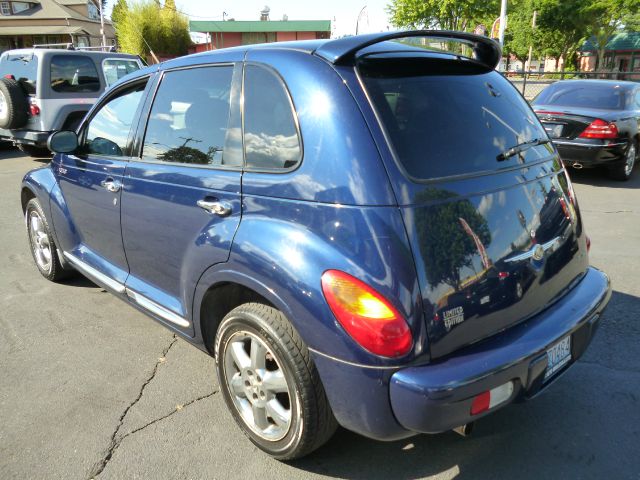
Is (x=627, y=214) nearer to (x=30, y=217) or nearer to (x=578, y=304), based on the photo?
(x=578, y=304)

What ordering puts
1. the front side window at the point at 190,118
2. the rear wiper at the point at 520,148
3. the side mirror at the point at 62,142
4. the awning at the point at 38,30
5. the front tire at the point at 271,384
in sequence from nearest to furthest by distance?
the front tire at the point at 271,384, the rear wiper at the point at 520,148, the front side window at the point at 190,118, the side mirror at the point at 62,142, the awning at the point at 38,30

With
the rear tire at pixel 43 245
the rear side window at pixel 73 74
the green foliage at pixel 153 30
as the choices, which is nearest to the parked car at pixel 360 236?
the rear tire at pixel 43 245

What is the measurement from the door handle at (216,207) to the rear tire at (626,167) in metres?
7.95

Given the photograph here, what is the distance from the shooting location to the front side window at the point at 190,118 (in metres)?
2.72

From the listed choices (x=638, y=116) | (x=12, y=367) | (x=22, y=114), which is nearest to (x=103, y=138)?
(x=12, y=367)

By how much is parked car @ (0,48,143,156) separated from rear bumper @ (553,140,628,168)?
8.51 m

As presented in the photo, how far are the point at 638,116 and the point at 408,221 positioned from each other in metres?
8.46

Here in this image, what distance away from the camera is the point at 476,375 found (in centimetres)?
200

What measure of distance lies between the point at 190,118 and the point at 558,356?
2.18m

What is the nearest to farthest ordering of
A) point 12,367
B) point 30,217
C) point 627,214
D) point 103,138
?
1. point 12,367
2. point 103,138
3. point 30,217
4. point 627,214

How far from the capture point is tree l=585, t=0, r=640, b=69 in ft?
110

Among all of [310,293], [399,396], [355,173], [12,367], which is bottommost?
[12,367]

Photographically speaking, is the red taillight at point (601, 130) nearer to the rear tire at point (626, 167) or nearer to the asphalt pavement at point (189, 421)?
the rear tire at point (626, 167)

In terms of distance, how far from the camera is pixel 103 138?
3.64 metres
